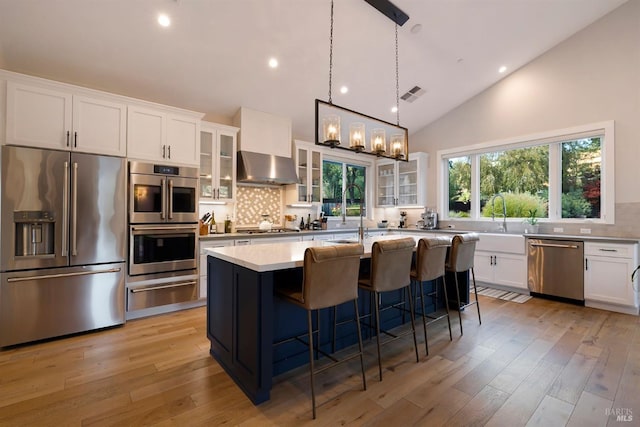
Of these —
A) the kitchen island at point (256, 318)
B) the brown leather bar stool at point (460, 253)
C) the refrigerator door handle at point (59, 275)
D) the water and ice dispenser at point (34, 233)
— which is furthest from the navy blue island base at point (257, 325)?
the water and ice dispenser at point (34, 233)

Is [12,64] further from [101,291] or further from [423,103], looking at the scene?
[423,103]

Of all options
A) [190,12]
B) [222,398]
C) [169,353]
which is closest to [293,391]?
[222,398]

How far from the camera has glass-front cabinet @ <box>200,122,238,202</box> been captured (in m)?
4.18

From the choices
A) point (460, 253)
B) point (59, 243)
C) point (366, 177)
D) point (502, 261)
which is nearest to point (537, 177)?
point (502, 261)

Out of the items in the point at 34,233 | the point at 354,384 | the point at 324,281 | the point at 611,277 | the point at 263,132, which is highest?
the point at 263,132

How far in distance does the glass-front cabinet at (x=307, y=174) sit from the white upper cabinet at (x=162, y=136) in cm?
176

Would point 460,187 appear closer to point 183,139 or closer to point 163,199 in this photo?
point 183,139

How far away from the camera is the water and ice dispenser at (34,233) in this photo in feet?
8.83

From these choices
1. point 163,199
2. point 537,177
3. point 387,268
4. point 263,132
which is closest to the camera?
point 387,268

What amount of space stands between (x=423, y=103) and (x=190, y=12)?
13.1 ft

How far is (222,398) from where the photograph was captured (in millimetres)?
1973

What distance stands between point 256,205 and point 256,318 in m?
3.26

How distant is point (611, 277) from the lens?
3.68 m

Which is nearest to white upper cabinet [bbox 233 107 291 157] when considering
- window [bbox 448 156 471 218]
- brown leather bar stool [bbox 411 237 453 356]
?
brown leather bar stool [bbox 411 237 453 356]
